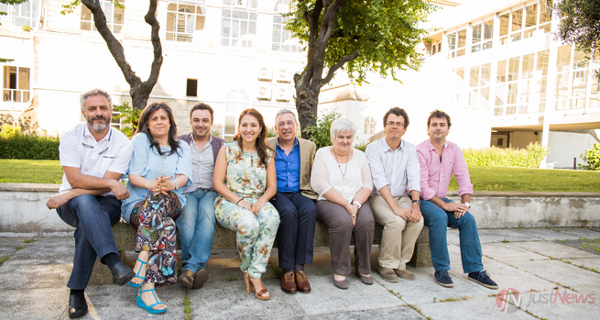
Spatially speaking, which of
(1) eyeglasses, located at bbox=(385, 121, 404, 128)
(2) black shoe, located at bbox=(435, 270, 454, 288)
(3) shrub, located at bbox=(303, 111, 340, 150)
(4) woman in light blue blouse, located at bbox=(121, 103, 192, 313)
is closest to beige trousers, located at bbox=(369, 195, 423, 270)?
(2) black shoe, located at bbox=(435, 270, 454, 288)

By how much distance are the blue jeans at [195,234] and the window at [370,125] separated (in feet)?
38.2

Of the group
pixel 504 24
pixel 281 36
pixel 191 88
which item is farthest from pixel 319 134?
pixel 504 24

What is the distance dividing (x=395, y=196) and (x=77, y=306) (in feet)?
10.7

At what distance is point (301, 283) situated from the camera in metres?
3.53

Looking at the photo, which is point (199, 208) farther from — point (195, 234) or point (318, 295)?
point (318, 295)

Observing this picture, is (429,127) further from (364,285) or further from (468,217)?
(364,285)

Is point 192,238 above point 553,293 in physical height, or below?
above

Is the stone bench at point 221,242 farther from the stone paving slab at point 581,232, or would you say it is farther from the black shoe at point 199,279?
the stone paving slab at point 581,232

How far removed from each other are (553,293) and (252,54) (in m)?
19.1

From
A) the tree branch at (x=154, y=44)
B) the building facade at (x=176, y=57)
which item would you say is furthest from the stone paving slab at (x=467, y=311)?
the building facade at (x=176, y=57)

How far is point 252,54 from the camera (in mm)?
20688

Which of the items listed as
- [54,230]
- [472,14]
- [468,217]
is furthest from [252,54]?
[468,217]

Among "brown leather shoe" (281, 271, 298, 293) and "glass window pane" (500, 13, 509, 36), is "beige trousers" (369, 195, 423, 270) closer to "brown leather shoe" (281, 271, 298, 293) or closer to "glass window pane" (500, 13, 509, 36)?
"brown leather shoe" (281, 271, 298, 293)

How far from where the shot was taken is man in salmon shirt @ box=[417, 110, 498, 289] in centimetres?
396
